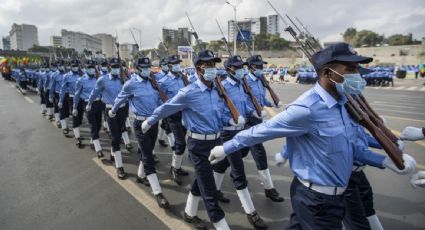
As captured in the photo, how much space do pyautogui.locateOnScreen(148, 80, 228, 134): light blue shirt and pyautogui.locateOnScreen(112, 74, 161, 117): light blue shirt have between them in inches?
59.4

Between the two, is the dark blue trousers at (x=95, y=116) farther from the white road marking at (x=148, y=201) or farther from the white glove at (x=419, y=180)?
the white glove at (x=419, y=180)

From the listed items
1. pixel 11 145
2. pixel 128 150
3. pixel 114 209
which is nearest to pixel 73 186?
pixel 114 209

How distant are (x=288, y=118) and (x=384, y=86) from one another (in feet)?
86.6

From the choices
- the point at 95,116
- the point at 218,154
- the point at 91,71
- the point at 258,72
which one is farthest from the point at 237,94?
the point at 91,71

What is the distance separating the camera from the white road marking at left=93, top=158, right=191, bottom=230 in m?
4.16

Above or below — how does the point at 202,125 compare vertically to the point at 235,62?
below

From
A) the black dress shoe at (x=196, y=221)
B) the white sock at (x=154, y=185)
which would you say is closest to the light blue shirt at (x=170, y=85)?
the white sock at (x=154, y=185)

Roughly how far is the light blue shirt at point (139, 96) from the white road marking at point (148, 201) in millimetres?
1258

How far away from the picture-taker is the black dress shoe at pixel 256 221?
3.99 meters

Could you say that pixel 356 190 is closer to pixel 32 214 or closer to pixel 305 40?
pixel 305 40

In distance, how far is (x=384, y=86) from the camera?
25297 millimetres

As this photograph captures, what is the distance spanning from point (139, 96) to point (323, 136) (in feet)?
12.3

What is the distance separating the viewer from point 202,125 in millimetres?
3939

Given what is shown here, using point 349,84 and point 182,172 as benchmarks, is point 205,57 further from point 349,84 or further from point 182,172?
point 182,172
